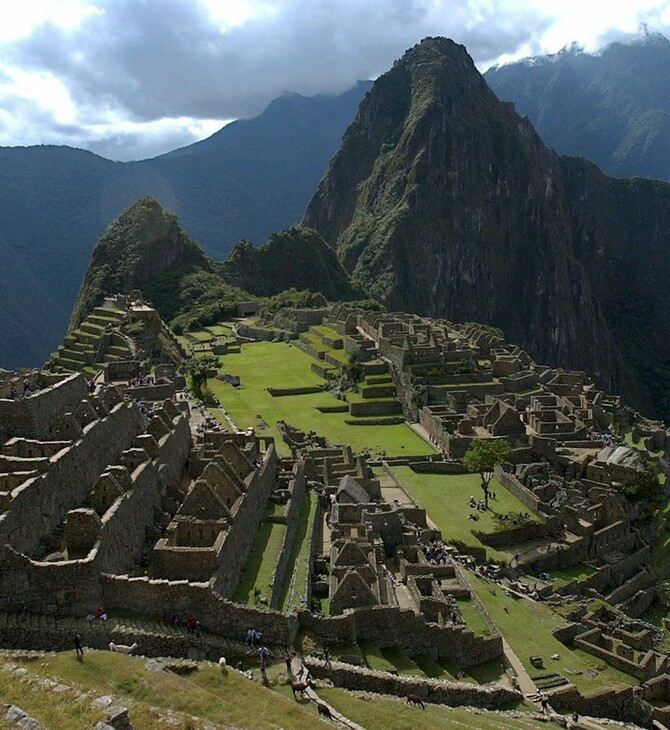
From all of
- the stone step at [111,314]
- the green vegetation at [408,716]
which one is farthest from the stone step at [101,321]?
the green vegetation at [408,716]

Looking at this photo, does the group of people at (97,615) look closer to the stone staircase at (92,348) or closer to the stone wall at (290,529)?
the stone wall at (290,529)

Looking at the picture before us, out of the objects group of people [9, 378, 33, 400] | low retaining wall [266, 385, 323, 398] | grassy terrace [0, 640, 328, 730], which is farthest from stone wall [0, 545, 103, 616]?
low retaining wall [266, 385, 323, 398]

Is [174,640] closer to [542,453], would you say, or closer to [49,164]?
[542,453]

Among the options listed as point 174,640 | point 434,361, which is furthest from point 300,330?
point 174,640

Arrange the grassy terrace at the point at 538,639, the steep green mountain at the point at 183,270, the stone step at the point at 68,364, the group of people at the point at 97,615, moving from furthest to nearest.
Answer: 1. the steep green mountain at the point at 183,270
2. the stone step at the point at 68,364
3. the grassy terrace at the point at 538,639
4. the group of people at the point at 97,615

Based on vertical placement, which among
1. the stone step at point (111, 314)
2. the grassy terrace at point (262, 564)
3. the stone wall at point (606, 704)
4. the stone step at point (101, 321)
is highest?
the stone step at point (111, 314)

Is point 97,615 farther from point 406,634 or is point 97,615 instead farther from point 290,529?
point 290,529
